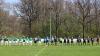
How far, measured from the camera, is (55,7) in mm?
80562

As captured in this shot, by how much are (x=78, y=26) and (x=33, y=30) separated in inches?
437

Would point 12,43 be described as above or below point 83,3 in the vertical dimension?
below

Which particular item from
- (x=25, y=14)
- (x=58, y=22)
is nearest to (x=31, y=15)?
(x=25, y=14)

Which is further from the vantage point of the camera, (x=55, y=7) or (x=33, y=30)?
(x=33, y=30)

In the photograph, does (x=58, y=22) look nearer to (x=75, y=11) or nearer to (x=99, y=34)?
(x=75, y=11)

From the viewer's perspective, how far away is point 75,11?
80938 millimetres

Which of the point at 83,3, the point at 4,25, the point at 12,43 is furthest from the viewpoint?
the point at 4,25

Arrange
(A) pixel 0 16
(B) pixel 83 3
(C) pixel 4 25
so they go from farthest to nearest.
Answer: (C) pixel 4 25, (A) pixel 0 16, (B) pixel 83 3


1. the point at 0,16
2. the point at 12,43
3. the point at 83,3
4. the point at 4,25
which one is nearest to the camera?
the point at 12,43

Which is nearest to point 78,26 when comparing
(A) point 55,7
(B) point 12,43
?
(A) point 55,7

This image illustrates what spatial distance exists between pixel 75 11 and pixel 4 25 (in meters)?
19.8

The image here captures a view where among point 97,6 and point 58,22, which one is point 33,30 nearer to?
Answer: point 58,22

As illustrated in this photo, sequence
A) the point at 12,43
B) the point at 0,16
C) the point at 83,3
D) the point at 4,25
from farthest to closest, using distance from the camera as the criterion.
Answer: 1. the point at 4,25
2. the point at 0,16
3. the point at 83,3
4. the point at 12,43

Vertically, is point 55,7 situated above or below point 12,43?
above
